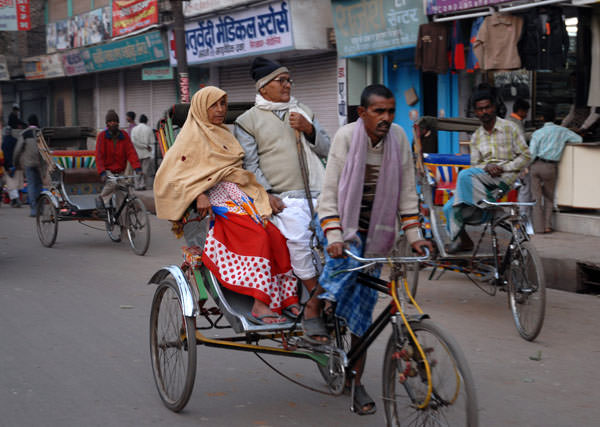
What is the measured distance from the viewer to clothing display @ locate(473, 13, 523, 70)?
36.3 feet

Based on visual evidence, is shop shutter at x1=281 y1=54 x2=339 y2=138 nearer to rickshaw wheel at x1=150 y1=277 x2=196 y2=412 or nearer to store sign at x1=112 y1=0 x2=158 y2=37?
store sign at x1=112 y1=0 x2=158 y2=37

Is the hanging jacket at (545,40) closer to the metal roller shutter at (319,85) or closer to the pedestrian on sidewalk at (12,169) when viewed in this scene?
the metal roller shutter at (319,85)

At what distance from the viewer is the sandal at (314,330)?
13.8ft

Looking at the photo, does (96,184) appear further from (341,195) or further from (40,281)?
(341,195)

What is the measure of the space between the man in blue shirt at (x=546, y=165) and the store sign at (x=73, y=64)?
759 inches

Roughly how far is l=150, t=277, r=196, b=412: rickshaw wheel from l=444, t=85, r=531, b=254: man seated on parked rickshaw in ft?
10.3

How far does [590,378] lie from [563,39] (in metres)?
6.61

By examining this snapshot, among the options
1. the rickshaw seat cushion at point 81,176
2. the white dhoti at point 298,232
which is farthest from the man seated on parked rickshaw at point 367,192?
the rickshaw seat cushion at point 81,176

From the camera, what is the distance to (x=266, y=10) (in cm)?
1695

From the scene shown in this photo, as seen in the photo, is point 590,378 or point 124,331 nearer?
point 590,378

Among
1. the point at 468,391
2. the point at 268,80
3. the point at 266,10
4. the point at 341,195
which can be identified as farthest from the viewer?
the point at 266,10

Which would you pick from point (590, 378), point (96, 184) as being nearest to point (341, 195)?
point (590, 378)

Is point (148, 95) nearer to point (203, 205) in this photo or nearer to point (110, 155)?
point (110, 155)

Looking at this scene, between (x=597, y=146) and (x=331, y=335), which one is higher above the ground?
(x=597, y=146)
